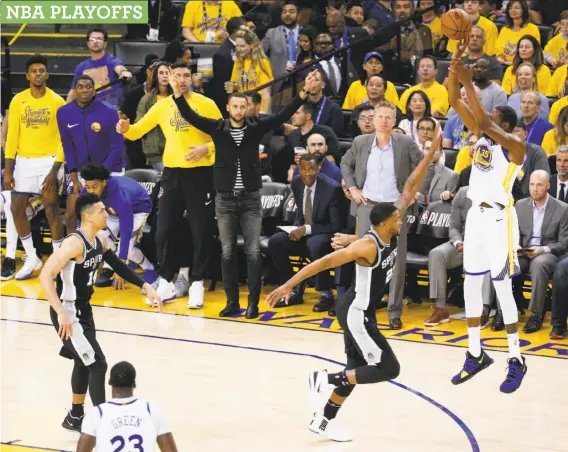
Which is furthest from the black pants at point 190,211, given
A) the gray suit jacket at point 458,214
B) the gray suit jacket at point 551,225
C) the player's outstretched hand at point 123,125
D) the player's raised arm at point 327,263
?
the player's raised arm at point 327,263

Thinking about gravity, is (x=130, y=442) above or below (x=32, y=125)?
below

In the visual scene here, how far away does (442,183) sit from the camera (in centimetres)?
1223

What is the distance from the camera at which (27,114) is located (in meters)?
13.5

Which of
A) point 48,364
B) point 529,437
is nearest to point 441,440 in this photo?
point 529,437

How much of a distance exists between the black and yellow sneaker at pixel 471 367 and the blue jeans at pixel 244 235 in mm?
3471

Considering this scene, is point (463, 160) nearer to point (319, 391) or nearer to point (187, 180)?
point (187, 180)

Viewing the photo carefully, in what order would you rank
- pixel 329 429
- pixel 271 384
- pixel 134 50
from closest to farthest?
1. pixel 329 429
2. pixel 271 384
3. pixel 134 50

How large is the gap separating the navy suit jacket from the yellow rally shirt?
9.67 feet

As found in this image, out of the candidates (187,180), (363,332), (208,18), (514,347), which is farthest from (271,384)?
(208,18)

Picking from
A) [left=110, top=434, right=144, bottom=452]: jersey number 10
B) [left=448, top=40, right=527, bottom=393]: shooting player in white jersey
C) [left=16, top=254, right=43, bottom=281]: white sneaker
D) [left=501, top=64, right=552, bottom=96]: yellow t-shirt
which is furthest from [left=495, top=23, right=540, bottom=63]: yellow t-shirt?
[left=110, top=434, right=144, bottom=452]: jersey number 10

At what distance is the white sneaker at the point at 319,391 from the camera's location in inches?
336

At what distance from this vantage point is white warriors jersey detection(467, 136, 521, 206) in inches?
348

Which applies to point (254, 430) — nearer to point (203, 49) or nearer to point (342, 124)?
point (342, 124)

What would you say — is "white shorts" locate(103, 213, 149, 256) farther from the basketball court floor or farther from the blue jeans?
the blue jeans
